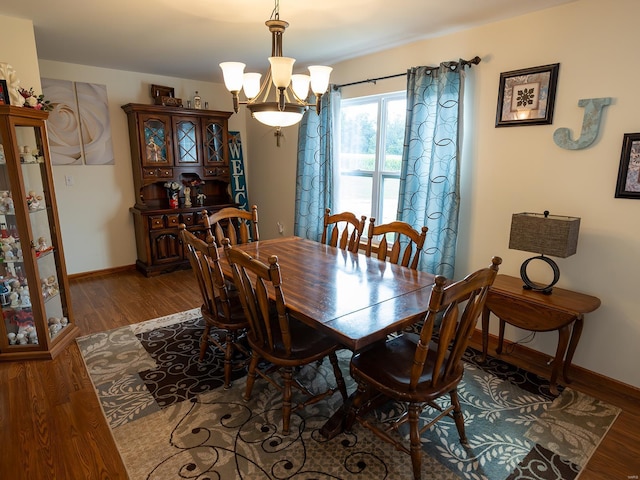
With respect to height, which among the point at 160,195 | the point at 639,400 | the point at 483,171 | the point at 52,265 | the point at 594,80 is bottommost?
Result: the point at 639,400

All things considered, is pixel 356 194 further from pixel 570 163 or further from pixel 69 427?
pixel 69 427

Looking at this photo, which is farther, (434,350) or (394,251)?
(394,251)

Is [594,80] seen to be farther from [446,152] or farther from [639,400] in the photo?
[639,400]

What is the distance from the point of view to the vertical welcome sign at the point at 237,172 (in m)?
5.13

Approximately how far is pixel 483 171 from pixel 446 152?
32 centimetres

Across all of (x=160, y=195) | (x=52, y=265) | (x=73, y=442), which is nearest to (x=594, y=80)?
(x=73, y=442)

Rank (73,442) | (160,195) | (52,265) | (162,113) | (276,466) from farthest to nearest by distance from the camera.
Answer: (160,195) → (162,113) → (52,265) → (73,442) → (276,466)

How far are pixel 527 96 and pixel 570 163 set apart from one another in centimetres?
55

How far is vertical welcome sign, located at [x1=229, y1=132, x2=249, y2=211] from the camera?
5129mm

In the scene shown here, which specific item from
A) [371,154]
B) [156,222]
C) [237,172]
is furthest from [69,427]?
[237,172]

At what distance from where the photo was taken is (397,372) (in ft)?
5.63

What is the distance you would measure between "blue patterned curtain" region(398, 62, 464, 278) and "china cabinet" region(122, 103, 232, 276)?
2634 millimetres

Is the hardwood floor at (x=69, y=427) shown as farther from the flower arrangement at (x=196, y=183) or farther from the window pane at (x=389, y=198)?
the flower arrangement at (x=196, y=183)

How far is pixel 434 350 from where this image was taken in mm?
1934
